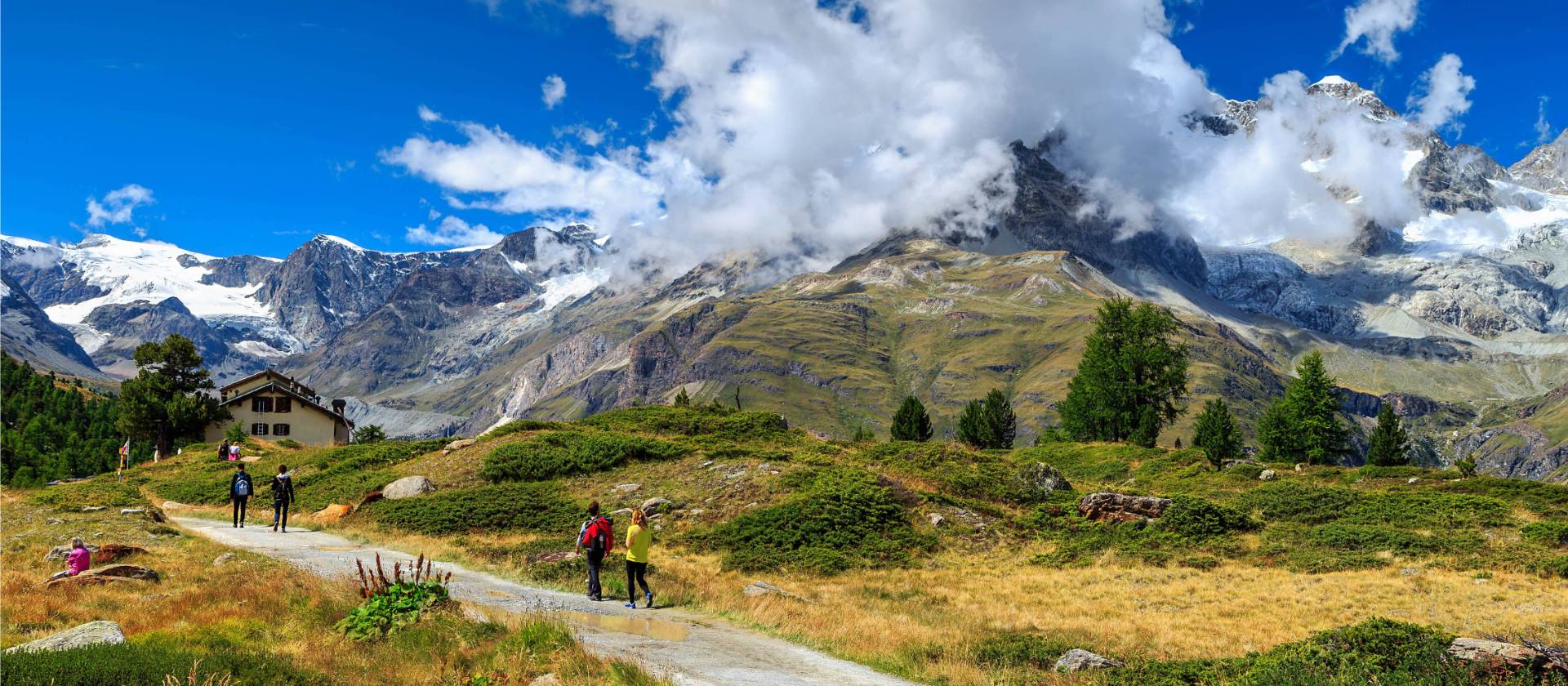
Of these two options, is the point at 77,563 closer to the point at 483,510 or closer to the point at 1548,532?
the point at 483,510

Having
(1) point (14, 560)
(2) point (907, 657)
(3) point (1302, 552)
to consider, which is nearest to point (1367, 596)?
(3) point (1302, 552)

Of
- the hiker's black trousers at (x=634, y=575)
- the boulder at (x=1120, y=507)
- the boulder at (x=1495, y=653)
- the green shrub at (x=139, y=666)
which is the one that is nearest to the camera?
→ the green shrub at (x=139, y=666)

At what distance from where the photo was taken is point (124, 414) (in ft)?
268

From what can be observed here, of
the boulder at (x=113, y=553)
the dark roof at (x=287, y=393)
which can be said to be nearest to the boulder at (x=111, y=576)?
the boulder at (x=113, y=553)

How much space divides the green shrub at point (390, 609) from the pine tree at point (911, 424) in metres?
83.0

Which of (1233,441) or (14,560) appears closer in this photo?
(14,560)

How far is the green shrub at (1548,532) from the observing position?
33.6 meters

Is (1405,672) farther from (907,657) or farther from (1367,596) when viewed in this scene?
(1367,596)

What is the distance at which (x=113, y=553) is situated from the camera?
1016 inches

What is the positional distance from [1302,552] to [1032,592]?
42.6 ft

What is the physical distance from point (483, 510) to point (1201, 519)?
105 ft

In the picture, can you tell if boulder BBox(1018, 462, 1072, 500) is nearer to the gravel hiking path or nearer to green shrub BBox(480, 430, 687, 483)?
green shrub BBox(480, 430, 687, 483)

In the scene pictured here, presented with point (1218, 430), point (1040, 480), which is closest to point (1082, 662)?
point (1040, 480)

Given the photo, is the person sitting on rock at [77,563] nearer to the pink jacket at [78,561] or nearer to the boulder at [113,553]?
the pink jacket at [78,561]
